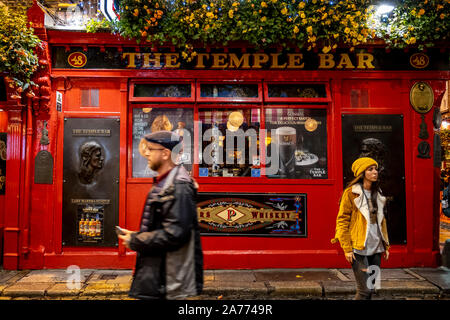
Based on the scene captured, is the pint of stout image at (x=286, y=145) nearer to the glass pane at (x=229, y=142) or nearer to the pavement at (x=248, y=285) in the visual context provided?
the glass pane at (x=229, y=142)

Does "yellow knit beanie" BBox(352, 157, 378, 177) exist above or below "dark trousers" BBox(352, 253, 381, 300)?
above

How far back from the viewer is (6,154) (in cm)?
654

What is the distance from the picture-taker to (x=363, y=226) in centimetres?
367

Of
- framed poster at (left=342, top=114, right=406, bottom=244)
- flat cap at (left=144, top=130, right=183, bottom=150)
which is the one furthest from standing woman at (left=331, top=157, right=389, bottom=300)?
framed poster at (left=342, top=114, right=406, bottom=244)

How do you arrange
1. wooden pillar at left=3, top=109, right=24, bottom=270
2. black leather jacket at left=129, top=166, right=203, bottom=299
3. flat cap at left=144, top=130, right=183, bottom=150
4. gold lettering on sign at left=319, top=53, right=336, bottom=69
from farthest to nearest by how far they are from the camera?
1. gold lettering on sign at left=319, top=53, right=336, bottom=69
2. wooden pillar at left=3, top=109, right=24, bottom=270
3. flat cap at left=144, top=130, right=183, bottom=150
4. black leather jacket at left=129, top=166, right=203, bottom=299

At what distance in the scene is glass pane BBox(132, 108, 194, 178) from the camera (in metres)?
6.57

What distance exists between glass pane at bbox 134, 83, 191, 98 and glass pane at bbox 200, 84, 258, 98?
363 mm

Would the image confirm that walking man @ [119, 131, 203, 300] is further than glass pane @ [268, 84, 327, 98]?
No

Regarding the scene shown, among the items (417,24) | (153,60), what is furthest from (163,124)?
(417,24)

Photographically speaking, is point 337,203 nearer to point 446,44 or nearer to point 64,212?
point 446,44

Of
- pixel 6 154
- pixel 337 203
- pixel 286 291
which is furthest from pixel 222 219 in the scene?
pixel 6 154

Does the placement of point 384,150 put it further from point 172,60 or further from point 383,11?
point 172,60

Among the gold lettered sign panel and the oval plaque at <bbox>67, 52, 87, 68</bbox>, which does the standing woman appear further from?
the oval plaque at <bbox>67, 52, 87, 68</bbox>

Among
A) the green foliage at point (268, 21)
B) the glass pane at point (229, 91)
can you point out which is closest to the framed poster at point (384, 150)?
the green foliage at point (268, 21)
